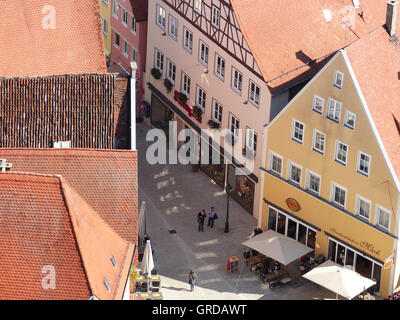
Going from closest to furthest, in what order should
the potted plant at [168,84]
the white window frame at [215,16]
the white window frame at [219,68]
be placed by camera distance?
the white window frame at [215,16] < the white window frame at [219,68] < the potted plant at [168,84]

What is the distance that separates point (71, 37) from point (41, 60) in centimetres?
204

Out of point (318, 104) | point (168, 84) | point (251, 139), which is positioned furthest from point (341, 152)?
point (168, 84)

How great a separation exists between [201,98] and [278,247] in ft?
42.6

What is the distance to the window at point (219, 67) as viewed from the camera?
6268 centimetres

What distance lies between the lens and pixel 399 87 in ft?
177

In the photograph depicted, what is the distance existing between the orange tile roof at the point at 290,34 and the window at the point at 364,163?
24.9 feet

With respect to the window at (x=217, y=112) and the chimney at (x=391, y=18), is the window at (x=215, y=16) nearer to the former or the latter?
the window at (x=217, y=112)

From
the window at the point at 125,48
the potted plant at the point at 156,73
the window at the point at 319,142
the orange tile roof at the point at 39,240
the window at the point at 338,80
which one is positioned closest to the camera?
the orange tile roof at the point at 39,240

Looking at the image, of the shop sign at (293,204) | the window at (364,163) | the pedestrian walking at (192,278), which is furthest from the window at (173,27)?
the window at (364,163)

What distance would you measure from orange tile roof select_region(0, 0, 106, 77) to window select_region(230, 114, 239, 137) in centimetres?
1034

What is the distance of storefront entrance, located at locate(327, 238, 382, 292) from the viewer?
54375 millimetres
